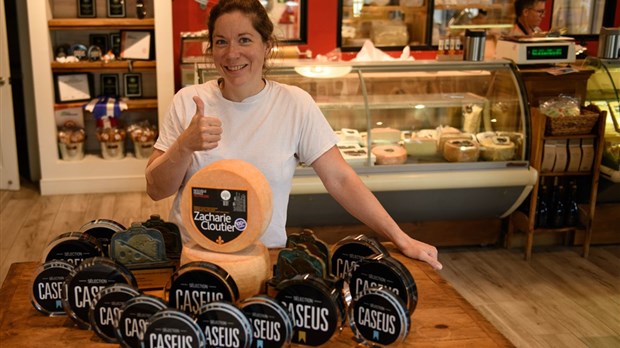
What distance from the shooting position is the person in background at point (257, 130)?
2076 mm

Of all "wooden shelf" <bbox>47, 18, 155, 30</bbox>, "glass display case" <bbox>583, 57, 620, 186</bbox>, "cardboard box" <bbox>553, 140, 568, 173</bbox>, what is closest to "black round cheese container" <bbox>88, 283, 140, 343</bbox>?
"cardboard box" <bbox>553, 140, 568, 173</bbox>

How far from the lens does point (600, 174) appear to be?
474 centimetres

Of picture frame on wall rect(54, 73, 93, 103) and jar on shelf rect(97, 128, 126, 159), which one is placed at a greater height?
picture frame on wall rect(54, 73, 93, 103)

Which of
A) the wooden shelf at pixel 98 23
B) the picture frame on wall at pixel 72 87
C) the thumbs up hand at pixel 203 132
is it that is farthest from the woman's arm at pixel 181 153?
the picture frame on wall at pixel 72 87

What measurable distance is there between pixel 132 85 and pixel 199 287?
16.0 ft

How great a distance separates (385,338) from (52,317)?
0.85 metres

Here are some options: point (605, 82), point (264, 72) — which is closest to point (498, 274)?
point (605, 82)

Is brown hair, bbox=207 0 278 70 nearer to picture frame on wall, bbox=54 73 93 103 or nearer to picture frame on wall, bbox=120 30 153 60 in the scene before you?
picture frame on wall, bbox=120 30 153 60

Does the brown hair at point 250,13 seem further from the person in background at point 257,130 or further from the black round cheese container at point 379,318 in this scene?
the black round cheese container at point 379,318

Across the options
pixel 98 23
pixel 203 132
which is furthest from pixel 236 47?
pixel 98 23

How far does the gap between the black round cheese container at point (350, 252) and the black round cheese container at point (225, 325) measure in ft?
1.36

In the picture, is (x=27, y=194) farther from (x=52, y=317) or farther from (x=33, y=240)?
(x=52, y=317)

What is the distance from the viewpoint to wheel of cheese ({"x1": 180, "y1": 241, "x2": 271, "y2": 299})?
1.76 meters

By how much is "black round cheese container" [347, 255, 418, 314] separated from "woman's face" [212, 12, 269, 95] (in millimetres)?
685
